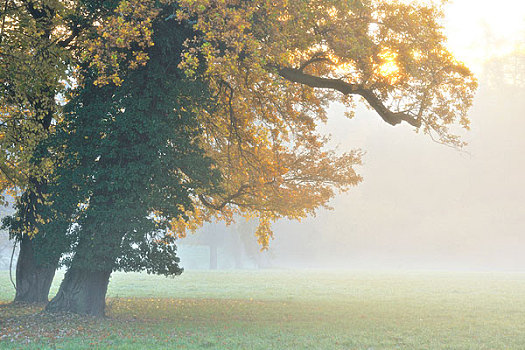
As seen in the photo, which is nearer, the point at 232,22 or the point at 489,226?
the point at 232,22

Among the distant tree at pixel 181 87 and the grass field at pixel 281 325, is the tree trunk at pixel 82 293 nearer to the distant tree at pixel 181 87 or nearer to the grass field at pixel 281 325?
the distant tree at pixel 181 87

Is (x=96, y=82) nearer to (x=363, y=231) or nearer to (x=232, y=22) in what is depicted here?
(x=232, y=22)

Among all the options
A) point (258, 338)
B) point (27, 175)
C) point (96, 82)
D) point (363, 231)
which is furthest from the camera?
point (363, 231)

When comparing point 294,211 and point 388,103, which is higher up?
point 388,103

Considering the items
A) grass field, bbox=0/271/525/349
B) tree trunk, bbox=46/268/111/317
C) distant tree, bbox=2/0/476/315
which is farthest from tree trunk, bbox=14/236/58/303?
distant tree, bbox=2/0/476/315

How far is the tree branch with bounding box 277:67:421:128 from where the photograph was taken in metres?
16.8

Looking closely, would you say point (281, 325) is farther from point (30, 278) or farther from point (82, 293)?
point (30, 278)

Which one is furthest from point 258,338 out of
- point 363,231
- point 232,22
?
point 363,231

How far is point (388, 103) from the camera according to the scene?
17.7 metres

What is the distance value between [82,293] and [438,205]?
68.8 metres

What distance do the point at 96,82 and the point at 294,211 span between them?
A: 9.20m

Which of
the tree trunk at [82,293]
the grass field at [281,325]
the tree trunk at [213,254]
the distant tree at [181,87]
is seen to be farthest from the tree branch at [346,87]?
the tree trunk at [213,254]

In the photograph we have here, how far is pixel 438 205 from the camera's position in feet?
254

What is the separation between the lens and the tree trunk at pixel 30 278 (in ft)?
60.9
